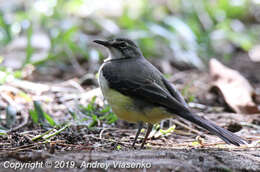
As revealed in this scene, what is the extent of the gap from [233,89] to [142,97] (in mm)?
2701

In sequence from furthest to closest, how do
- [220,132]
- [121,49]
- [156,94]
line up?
[121,49] < [156,94] < [220,132]

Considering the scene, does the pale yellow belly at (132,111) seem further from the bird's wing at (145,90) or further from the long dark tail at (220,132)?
the long dark tail at (220,132)

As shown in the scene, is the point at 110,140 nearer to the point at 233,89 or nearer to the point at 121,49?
the point at 121,49

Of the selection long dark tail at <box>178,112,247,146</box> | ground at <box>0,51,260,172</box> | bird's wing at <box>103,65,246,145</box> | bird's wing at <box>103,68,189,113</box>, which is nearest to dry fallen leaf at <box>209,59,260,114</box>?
ground at <box>0,51,260,172</box>

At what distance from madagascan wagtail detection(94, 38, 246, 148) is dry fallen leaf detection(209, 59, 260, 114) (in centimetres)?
188

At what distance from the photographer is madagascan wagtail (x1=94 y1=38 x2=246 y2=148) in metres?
3.99

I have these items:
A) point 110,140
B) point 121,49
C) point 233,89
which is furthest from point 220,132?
point 233,89

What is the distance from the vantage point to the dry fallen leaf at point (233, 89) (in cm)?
587

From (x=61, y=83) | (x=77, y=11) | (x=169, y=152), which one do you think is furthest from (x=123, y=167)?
(x=77, y=11)

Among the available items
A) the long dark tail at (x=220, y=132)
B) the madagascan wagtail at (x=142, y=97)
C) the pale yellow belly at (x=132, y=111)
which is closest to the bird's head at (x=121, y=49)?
the madagascan wagtail at (x=142, y=97)

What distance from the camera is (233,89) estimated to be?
6.33 meters

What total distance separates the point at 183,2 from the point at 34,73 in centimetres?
551

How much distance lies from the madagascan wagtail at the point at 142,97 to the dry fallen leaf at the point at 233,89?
1877 millimetres

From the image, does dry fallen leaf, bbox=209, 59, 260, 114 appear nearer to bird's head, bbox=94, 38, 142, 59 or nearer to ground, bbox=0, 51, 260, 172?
ground, bbox=0, 51, 260, 172
